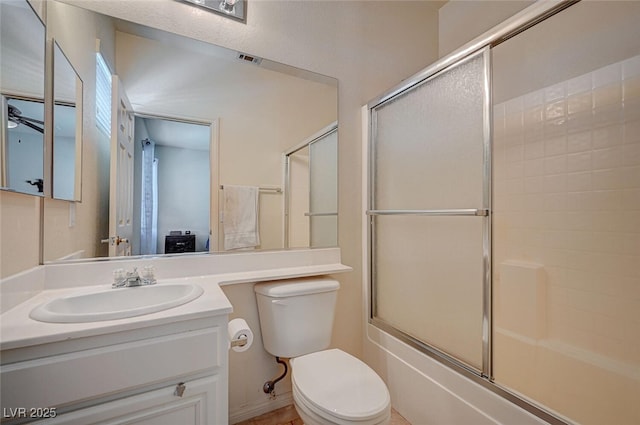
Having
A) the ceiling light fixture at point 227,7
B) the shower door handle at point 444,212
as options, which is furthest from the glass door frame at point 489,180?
the ceiling light fixture at point 227,7

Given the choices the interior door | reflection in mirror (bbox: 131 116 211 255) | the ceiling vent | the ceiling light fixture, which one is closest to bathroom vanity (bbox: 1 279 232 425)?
the interior door

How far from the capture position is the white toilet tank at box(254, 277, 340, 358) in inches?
56.0

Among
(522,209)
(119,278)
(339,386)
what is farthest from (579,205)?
(119,278)

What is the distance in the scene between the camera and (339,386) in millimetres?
1173

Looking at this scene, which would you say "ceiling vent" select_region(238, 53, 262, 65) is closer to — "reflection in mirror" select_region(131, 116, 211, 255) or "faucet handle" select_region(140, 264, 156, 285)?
"reflection in mirror" select_region(131, 116, 211, 255)

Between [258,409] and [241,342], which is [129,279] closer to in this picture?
[241,342]

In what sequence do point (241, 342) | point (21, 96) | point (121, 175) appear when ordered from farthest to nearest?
point (121, 175), point (241, 342), point (21, 96)

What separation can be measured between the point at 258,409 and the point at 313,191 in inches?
49.1

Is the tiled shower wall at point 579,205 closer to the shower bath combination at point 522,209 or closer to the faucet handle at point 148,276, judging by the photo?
the shower bath combination at point 522,209

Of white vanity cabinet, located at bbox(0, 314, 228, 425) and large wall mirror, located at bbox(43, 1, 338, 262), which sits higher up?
large wall mirror, located at bbox(43, 1, 338, 262)

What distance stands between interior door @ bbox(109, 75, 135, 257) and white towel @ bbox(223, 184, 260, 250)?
1.40 ft

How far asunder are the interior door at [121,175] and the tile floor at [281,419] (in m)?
1.09

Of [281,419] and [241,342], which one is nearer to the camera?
[241,342]

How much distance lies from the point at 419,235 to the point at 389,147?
22.2 inches
